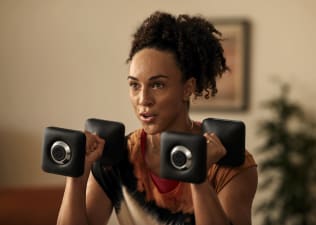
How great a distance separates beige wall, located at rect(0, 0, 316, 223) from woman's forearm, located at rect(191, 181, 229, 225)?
217cm

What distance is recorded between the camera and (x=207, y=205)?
1237 mm

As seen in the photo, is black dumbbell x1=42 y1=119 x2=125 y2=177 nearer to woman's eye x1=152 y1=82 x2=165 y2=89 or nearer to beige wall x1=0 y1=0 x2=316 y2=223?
woman's eye x1=152 y1=82 x2=165 y2=89

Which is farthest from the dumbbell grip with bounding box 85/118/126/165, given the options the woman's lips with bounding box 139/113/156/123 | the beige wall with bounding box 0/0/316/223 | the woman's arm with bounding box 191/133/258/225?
the beige wall with bounding box 0/0/316/223


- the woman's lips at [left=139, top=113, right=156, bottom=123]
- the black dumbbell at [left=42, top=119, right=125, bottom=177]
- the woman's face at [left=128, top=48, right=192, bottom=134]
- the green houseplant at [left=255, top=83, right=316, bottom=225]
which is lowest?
the green houseplant at [left=255, top=83, right=316, bottom=225]

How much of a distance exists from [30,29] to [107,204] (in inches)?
95.8

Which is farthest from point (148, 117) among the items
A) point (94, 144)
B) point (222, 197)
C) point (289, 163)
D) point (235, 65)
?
point (235, 65)

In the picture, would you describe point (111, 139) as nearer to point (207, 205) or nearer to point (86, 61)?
point (207, 205)

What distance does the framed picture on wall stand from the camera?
3363mm

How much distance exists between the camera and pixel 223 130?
1315mm

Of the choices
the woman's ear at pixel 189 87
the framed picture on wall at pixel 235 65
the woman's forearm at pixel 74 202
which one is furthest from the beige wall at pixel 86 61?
the woman's forearm at pixel 74 202

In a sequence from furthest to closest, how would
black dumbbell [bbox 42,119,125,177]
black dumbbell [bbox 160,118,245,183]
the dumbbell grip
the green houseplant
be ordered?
the green houseplant → the dumbbell grip → black dumbbell [bbox 42,119,125,177] → black dumbbell [bbox 160,118,245,183]

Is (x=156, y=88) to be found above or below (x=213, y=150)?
above

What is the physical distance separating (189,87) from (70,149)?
0.31 meters

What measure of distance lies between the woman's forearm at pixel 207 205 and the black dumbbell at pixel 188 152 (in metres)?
0.04
